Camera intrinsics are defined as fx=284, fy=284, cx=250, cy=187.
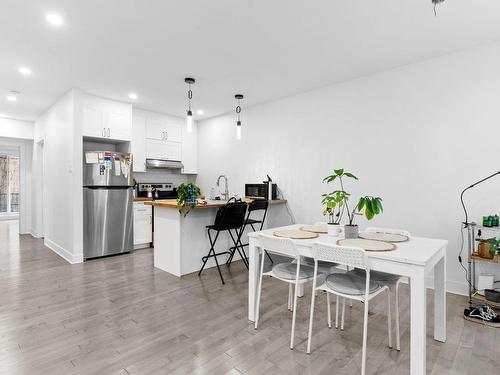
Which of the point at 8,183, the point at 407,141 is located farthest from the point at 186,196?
the point at 8,183

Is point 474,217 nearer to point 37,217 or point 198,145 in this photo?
point 198,145

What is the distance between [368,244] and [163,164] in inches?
179

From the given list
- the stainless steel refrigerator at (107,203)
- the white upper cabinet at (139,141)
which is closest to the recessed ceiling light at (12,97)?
the stainless steel refrigerator at (107,203)

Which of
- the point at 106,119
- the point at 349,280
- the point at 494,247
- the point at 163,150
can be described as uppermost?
the point at 106,119

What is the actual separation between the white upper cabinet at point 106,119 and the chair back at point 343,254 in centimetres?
407

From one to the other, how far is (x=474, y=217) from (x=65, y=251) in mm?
5602

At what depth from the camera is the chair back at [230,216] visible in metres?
3.51

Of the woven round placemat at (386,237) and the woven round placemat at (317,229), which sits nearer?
the woven round placemat at (386,237)

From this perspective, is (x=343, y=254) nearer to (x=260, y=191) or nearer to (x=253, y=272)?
(x=253, y=272)

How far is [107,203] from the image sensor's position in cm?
461

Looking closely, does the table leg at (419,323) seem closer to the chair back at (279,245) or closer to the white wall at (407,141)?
the chair back at (279,245)

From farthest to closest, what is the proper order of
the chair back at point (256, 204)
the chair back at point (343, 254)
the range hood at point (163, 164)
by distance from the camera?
the range hood at point (163, 164) < the chair back at point (256, 204) < the chair back at point (343, 254)

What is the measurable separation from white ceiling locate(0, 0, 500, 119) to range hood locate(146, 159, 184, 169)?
1.59 m

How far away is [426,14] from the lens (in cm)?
246
